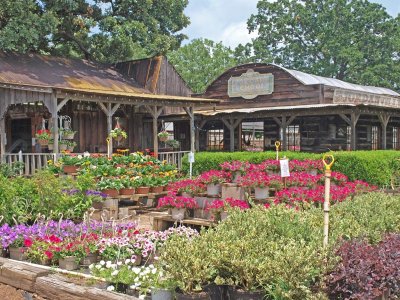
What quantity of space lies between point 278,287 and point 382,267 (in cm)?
102

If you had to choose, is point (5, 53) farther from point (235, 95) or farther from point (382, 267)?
point (382, 267)

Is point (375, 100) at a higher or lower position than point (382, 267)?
higher

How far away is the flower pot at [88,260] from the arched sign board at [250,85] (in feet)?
64.8

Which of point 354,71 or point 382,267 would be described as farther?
point 354,71

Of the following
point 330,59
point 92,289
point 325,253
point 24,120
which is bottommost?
point 92,289

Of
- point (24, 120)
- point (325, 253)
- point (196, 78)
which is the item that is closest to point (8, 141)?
point (24, 120)

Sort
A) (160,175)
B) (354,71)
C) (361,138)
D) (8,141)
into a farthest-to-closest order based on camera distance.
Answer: (354,71) < (361,138) < (8,141) < (160,175)

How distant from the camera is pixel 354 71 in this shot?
44906 millimetres

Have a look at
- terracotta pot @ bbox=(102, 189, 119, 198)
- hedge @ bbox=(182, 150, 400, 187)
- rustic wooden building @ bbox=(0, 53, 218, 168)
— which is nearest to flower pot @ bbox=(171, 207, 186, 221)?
terracotta pot @ bbox=(102, 189, 119, 198)

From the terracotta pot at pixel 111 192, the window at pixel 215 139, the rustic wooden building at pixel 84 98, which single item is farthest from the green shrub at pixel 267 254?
the window at pixel 215 139

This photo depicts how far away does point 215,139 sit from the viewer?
27.8m

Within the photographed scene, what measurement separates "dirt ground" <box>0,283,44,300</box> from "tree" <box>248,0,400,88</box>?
41400mm

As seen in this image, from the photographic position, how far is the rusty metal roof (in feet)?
63.0

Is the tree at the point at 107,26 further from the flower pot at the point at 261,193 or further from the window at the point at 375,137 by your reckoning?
the flower pot at the point at 261,193
